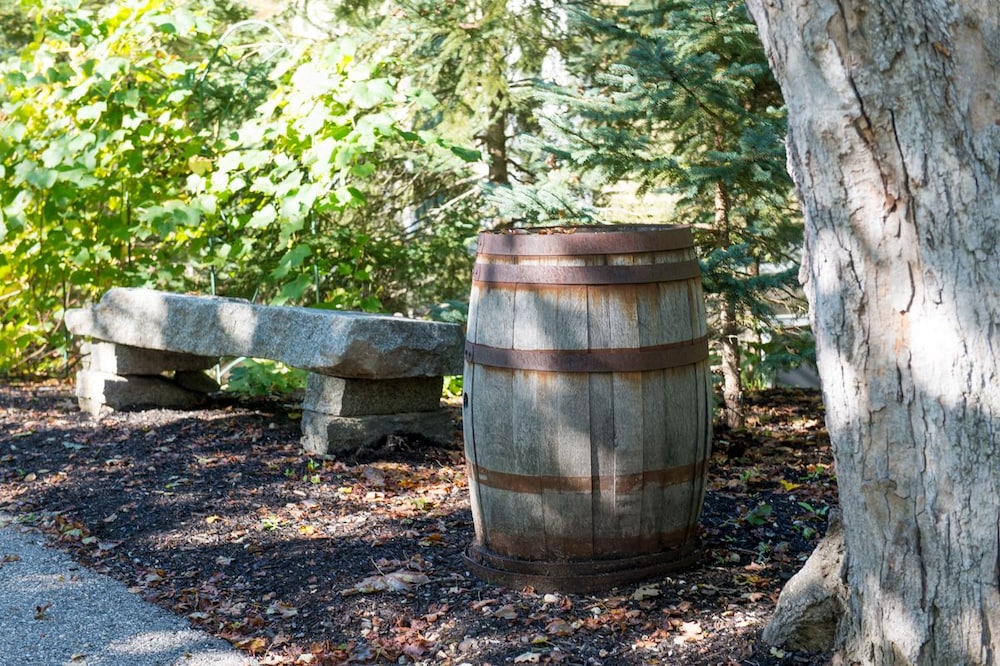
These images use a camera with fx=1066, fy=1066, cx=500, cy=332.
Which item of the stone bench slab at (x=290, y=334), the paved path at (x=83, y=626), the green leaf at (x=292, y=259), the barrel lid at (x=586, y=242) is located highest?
the green leaf at (x=292, y=259)

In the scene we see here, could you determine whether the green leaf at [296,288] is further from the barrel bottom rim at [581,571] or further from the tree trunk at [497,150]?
the barrel bottom rim at [581,571]

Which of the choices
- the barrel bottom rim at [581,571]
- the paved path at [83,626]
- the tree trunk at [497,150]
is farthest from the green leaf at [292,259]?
the barrel bottom rim at [581,571]

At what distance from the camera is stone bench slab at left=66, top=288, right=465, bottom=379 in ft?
17.4

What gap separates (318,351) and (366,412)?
53cm

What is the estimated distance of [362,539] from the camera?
174 inches

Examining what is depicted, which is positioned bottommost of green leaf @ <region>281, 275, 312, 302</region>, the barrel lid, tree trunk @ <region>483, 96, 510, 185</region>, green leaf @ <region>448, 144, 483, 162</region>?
green leaf @ <region>281, 275, 312, 302</region>

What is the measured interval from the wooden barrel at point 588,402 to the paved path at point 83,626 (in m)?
1.07

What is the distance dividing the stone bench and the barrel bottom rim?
1732 mm

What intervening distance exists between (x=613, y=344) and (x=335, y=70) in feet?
13.2

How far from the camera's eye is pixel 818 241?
265 cm

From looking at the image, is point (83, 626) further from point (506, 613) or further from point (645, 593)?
point (645, 593)

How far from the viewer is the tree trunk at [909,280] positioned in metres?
2.42

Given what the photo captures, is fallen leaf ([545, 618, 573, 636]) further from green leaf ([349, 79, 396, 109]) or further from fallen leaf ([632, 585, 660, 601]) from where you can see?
green leaf ([349, 79, 396, 109])

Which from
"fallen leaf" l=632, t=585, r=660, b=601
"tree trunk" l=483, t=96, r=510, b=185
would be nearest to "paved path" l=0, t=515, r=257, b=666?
"fallen leaf" l=632, t=585, r=660, b=601
